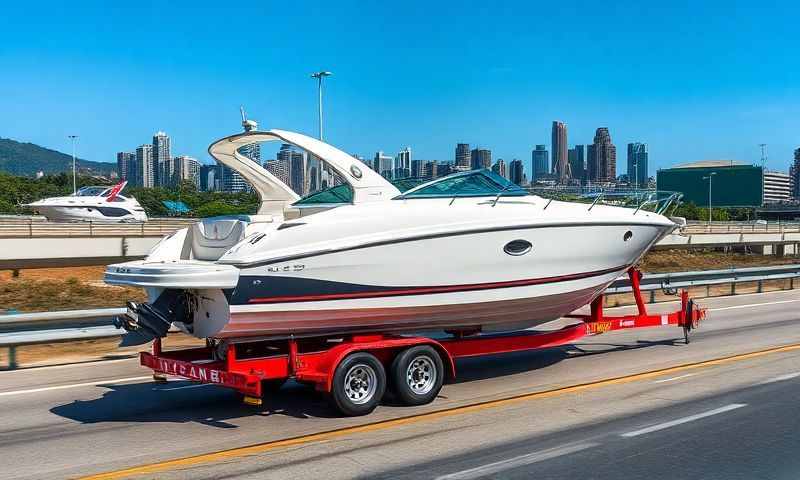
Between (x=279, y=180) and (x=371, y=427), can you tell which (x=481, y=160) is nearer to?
(x=279, y=180)

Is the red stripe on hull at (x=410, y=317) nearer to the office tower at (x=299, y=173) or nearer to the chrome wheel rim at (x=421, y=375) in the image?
the chrome wheel rim at (x=421, y=375)

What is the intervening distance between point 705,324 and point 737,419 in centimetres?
881

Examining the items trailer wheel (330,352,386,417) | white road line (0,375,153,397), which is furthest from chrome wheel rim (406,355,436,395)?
white road line (0,375,153,397)

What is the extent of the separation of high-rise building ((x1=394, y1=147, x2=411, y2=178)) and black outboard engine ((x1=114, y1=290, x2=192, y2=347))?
11.6 feet

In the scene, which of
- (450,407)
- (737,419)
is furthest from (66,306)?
(737,419)

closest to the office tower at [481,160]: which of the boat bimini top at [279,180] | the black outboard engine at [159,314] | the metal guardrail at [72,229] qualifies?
the boat bimini top at [279,180]

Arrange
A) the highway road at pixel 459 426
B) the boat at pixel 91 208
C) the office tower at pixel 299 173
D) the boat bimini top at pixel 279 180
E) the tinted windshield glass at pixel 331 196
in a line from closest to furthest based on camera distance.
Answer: the highway road at pixel 459 426 < the boat bimini top at pixel 279 180 < the tinted windshield glass at pixel 331 196 < the office tower at pixel 299 173 < the boat at pixel 91 208

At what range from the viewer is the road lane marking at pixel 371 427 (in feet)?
22.9

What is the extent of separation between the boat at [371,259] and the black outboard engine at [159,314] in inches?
0.6

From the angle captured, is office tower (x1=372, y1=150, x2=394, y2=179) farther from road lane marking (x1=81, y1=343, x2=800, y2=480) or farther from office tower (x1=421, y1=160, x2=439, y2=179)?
road lane marking (x1=81, y1=343, x2=800, y2=480)

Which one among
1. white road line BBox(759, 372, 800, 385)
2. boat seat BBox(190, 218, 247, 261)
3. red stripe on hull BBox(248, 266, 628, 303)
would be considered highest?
boat seat BBox(190, 218, 247, 261)

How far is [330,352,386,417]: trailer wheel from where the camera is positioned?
8.74m

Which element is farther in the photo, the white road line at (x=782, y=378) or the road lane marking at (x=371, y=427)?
the white road line at (x=782, y=378)

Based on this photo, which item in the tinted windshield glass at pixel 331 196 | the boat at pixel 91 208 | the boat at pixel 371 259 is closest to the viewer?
the boat at pixel 371 259
